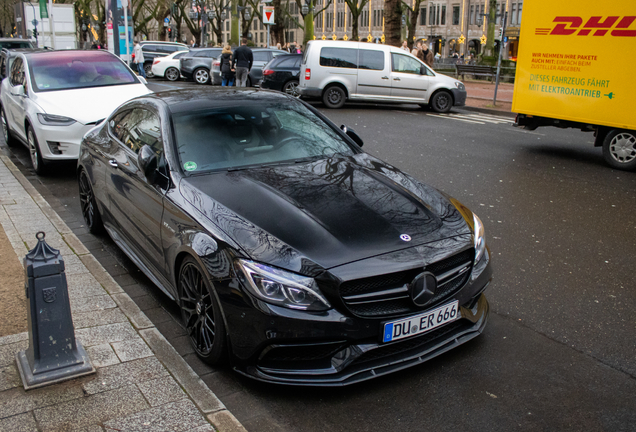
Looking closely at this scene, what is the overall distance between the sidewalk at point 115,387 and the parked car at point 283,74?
51.6ft

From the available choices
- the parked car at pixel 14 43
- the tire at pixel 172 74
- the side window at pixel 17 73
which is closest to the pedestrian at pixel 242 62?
the parked car at pixel 14 43

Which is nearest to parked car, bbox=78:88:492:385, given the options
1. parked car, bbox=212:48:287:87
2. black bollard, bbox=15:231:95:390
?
black bollard, bbox=15:231:95:390

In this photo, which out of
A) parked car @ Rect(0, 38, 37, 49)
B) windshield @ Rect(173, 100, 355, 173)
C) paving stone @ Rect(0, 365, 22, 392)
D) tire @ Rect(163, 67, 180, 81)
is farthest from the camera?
tire @ Rect(163, 67, 180, 81)

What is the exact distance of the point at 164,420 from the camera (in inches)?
121

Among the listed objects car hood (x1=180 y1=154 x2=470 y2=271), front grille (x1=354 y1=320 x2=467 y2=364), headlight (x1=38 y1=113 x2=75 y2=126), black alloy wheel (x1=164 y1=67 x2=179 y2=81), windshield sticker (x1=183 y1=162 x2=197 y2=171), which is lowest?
black alloy wheel (x1=164 y1=67 x2=179 y2=81)

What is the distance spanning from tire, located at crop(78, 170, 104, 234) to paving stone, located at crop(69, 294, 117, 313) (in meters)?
1.53

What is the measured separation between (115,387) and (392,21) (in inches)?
1015

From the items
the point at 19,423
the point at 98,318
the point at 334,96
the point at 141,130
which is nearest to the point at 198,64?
the point at 334,96

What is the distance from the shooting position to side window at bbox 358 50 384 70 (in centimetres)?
1788

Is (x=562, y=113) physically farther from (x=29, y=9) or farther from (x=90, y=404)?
(x=29, y=9)

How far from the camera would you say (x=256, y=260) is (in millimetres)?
3260

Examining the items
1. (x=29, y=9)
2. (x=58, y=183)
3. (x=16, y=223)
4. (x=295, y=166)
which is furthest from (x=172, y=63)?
(x=295, y=166)

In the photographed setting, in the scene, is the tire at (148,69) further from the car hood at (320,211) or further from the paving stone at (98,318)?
the car hood at (320,211)

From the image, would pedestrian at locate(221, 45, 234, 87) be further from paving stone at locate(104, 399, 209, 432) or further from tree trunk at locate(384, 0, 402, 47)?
paving stone at locate(104, 399, 209, 432)
